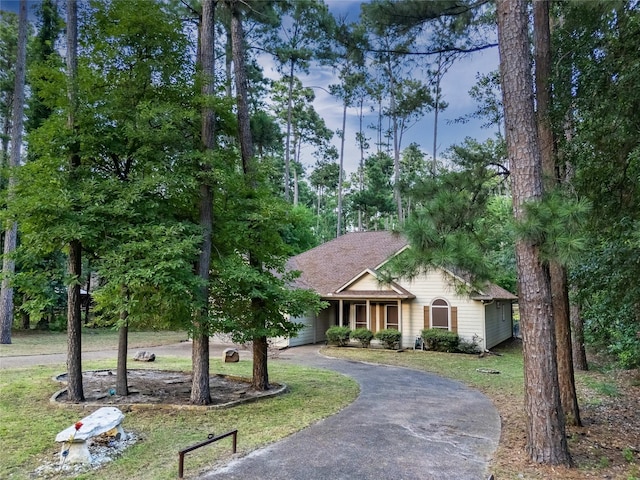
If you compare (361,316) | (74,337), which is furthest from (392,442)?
(361,316)

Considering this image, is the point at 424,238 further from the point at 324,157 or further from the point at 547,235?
the point at 324,157

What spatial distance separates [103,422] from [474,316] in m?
14.6

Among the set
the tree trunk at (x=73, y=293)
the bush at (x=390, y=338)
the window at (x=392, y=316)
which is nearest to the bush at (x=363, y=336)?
the bush at (x=390, y=338)

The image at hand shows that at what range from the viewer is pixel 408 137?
112 ft

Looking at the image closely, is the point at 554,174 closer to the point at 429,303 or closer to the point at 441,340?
the point at 441,340

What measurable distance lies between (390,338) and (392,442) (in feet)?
37.9

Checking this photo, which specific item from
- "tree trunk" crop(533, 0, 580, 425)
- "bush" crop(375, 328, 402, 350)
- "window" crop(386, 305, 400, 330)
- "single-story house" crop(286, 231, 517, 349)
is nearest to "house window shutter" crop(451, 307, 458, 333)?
"single-story house" crop(286, 231, 517, 349)

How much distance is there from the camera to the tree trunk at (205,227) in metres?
8.05

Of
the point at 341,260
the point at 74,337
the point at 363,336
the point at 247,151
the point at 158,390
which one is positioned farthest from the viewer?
the point at 341,260

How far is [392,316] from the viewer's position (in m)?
18.4

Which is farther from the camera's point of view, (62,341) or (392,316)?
(62,341)

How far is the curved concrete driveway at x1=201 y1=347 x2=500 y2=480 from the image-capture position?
192 inches

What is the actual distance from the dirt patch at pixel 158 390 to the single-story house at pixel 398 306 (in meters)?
7.23

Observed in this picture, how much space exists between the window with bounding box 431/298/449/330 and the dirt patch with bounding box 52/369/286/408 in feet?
31.2
